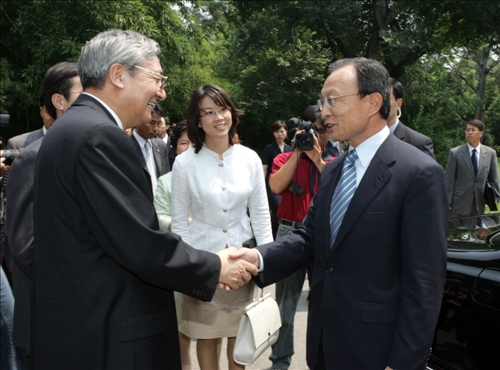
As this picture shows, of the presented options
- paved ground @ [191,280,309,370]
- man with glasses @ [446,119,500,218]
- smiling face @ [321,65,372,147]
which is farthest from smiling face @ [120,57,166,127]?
man with glasses @ [446,119,500,218]

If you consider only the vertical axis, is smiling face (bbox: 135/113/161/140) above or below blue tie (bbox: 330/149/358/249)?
above

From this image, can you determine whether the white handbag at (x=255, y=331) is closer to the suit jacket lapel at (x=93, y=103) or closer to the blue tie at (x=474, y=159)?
the suit jacket lapel at (x=93, y=103)

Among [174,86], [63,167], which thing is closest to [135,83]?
[63,167]

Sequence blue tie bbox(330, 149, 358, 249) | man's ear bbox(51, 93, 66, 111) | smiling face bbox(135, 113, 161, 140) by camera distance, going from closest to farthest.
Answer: blue tie bbox(330, 149, 358, 249) < man's ear bbox(51, 93, 66, 111) < smiling face bbox(135, 113, 161, 140)

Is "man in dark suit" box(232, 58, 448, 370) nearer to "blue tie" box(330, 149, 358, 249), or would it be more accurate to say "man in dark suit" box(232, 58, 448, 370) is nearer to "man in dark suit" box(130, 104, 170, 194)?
"blue tie" box(330, 149, 358, 249)

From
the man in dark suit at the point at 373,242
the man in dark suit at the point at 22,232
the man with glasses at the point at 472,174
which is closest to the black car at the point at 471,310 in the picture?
the man in dark suit at the point at 373,242

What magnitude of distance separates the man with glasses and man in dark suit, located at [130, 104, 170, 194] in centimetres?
501

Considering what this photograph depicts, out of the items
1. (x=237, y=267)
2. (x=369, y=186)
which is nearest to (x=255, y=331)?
(x=237, y=267)

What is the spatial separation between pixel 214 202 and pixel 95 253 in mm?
1547

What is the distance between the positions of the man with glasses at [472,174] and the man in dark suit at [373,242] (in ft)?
20.7

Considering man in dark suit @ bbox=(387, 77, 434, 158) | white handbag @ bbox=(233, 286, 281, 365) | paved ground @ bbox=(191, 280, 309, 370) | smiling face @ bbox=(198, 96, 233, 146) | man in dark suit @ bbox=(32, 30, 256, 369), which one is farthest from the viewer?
paved ground @ bbox=(191, 280, 309, 370)

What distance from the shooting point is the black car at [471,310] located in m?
2.83

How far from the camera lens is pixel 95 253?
2029 millimetres

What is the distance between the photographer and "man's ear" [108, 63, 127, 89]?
2.25 m
